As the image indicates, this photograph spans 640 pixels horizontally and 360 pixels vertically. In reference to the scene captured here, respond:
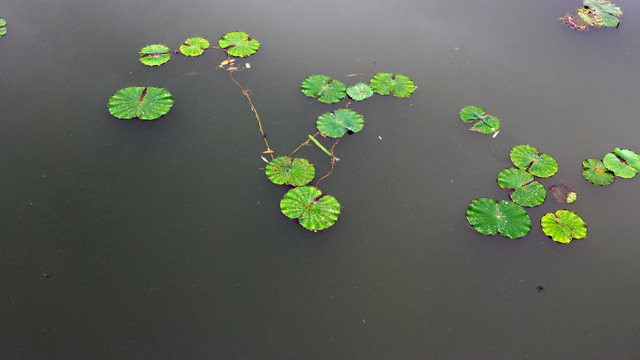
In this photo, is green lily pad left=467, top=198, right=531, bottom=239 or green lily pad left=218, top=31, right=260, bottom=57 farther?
green lily pad left=218, top=31, right=260, bottom=57

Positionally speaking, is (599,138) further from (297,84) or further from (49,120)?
(49,120)

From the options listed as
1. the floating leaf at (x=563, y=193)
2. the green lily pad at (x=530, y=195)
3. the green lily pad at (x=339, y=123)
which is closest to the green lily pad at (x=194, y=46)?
the green lily pad at (x=339, y=123)

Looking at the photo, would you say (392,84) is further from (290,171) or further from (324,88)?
(290,171)

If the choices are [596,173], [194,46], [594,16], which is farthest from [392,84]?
[594,16]

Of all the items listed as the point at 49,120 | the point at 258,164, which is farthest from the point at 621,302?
the point at 49,120

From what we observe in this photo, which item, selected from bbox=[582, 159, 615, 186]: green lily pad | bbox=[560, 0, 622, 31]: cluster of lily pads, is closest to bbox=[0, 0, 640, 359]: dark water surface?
bbox=[582, 159, 615, 186]: green lily pad

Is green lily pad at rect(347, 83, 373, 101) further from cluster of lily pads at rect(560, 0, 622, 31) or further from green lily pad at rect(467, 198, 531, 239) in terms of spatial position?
cluster of lily pads at rect(560, 0, 622, 31)
